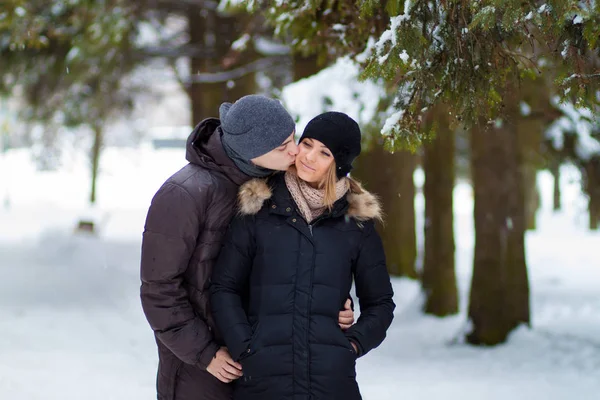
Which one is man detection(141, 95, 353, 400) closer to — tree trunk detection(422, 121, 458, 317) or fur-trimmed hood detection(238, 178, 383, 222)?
fur-trimmed hood detection(238, 178, 383, 222)

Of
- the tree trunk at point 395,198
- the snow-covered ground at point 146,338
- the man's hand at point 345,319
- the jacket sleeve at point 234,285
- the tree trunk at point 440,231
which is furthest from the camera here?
the tree trunk at point 395,198

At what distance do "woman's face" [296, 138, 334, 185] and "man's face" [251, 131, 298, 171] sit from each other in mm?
34

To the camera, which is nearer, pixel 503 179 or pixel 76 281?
pixel 503 179

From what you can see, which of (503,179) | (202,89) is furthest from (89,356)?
(202,89)

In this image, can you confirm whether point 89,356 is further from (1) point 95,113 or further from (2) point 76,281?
(1) point 95,113

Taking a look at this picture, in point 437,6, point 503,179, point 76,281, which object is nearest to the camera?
point 437,6

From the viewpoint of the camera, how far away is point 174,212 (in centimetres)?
298

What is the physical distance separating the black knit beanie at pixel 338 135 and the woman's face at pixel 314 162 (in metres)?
0.02

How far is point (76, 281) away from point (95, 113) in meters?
4.18

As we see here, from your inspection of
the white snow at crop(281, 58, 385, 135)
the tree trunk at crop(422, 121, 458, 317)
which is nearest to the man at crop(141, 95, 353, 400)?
the white snow at crop(281, 58, 385, 135)

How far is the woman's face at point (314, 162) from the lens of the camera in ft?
10.4

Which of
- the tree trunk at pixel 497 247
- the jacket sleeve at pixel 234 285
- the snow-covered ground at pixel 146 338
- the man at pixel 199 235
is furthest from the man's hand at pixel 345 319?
the tree trunk at pixel 497 247

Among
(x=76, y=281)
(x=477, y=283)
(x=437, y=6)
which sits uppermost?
(x=437, y=6)

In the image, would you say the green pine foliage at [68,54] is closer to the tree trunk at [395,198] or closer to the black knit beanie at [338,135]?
the tree trunk at [395,198]
